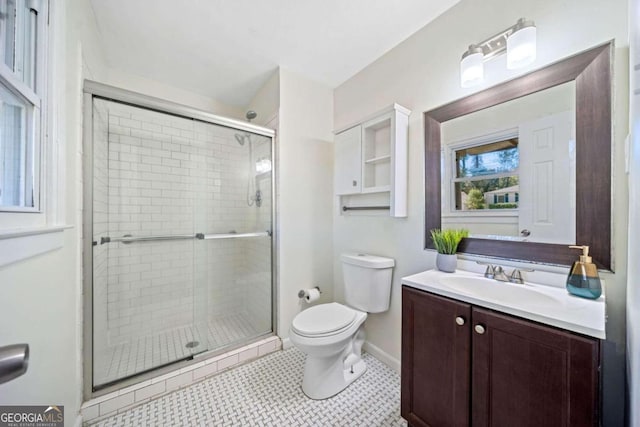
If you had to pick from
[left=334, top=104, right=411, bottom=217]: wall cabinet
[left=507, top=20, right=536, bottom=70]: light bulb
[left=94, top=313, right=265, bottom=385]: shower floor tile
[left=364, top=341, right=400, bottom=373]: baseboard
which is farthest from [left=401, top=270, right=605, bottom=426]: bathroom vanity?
[left=94, top=313, right=265, bottom=385]: shower floor tile

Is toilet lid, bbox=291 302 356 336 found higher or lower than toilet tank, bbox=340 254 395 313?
lower

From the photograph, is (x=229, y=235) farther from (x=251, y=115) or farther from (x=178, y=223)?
(x=251, y=115)

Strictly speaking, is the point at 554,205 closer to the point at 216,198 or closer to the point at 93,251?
the point at 216,198

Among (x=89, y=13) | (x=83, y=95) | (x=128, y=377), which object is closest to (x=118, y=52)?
(x=89, y=13)

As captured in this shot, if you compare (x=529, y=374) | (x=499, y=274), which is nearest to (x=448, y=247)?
(x=499, y=274)

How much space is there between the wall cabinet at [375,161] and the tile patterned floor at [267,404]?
3.80 ft

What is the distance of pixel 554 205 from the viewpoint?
3.53 ft

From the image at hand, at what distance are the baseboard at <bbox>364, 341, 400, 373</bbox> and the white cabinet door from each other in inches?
48.5

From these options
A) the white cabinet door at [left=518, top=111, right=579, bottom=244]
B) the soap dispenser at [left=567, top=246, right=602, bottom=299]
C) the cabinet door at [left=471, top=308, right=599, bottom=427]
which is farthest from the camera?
the white cabinet door at [left=518, top=111, right=579, bottom=244]

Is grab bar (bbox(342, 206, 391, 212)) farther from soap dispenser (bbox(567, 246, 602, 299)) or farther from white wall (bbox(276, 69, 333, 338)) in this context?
soap dispenser (bbox(567, 246, 602, 299))

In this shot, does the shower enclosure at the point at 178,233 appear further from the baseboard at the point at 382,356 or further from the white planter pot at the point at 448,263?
the white planter pot at the point at 448,263

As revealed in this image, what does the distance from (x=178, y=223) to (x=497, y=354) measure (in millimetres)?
2228

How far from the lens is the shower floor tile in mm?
1469

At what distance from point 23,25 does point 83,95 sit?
1.88 ft
